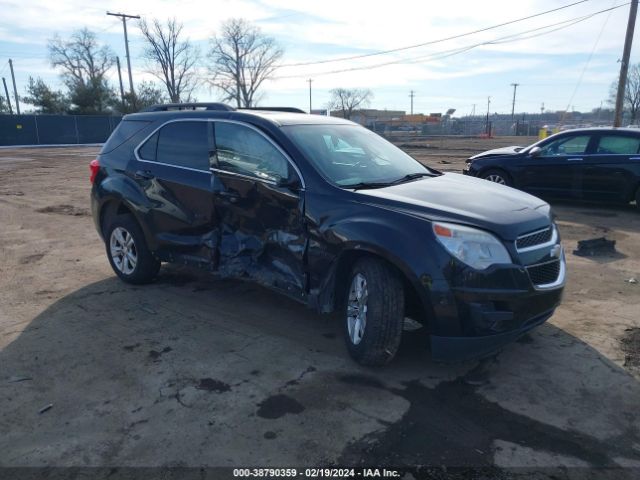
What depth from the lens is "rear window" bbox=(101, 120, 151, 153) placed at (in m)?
5.56

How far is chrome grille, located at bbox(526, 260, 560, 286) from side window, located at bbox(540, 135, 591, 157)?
279 inches

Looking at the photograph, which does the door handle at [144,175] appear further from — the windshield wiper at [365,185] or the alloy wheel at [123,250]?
the windshield wiper at [365,185]

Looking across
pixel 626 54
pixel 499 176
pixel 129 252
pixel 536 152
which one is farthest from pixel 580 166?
pixel 626 54

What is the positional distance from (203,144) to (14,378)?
8.24 feet

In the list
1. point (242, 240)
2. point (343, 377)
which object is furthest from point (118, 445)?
point (242, 240)

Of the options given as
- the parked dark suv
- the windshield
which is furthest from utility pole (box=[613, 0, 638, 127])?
the windshield

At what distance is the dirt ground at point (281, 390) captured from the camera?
281cm

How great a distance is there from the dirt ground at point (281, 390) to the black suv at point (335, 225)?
15.6 inches

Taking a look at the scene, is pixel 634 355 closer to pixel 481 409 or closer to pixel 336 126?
pixel 481 409

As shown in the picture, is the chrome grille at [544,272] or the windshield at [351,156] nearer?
the chrome grille at [544,272]

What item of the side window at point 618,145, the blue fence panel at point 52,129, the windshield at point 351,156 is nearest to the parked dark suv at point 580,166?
the side window at point 618,145

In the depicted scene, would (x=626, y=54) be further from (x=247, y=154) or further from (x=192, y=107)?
(x=247, y=154)

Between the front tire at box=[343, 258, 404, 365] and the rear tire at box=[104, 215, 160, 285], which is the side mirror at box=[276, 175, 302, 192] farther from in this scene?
the rear tire at box=[104, 215, 160, 285]

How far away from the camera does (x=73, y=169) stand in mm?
19891
